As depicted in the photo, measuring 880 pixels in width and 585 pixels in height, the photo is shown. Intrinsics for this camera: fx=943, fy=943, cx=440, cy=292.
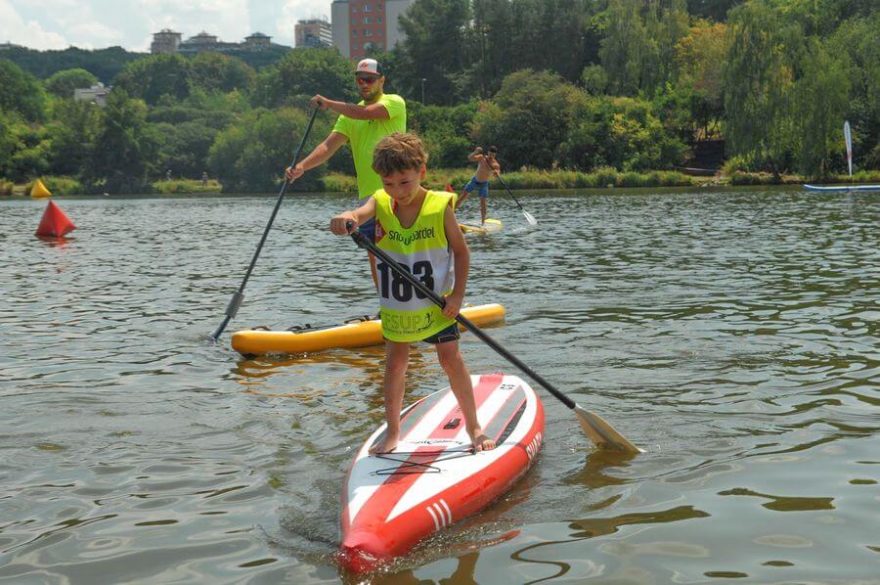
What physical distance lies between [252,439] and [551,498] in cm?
229

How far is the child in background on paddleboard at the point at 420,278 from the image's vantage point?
5328 mm

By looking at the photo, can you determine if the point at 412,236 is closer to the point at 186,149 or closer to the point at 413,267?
the point at 413,267

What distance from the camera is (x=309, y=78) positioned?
119 meters

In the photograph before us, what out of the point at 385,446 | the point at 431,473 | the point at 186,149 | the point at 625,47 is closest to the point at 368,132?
the point at 385,446

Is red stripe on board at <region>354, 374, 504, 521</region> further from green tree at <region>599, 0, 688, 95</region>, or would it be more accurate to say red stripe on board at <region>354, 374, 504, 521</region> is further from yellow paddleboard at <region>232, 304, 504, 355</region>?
green tree at <region>599, 0, 688, 95</region>

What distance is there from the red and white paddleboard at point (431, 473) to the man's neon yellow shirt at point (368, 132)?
2.79 m

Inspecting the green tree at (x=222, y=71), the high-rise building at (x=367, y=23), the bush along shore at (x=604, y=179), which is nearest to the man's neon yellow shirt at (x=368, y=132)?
the bush along shore at (x=604, y=179)

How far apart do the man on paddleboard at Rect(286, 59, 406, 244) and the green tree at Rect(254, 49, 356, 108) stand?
107 m

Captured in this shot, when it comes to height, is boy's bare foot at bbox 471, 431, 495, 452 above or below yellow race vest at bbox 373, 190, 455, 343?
below

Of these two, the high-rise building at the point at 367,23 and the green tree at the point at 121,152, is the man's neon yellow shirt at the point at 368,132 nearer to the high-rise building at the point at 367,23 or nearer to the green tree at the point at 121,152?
the green tree at the point at 121,152

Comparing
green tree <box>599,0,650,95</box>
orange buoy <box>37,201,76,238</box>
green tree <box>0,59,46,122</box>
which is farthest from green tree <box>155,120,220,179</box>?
orange buoy <box>37,201,76,238</box>

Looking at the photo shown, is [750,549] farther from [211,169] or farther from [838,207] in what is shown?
[211,169]

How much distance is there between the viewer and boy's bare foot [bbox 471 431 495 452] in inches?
214

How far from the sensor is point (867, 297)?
11.4 m
